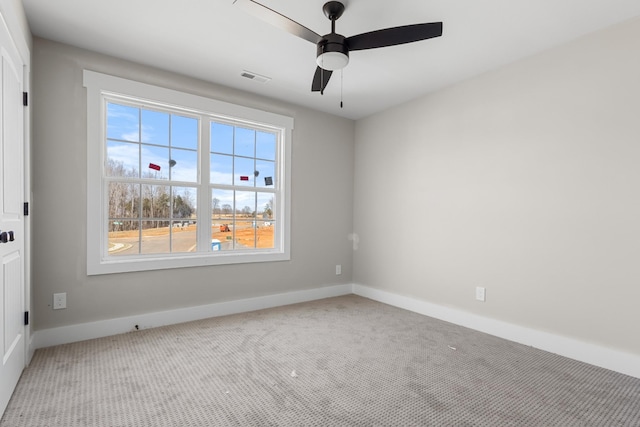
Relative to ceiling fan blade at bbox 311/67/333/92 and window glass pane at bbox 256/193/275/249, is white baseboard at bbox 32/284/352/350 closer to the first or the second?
window glass pane at bbox 256/193/275/249

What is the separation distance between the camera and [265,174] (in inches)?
157

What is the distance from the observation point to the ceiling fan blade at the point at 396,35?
6.52 feet

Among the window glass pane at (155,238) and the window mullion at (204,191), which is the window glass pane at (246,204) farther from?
the window glass pane at (155,238)

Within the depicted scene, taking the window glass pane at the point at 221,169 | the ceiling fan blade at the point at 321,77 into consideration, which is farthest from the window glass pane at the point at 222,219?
the ceiling fan blade at the point at 321,77

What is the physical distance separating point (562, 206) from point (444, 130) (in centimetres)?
138

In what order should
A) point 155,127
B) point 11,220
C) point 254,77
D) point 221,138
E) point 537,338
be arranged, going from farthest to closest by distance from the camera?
point 221,138 → point 254,77 → point 155,127 → point 537,338 → point 11,220

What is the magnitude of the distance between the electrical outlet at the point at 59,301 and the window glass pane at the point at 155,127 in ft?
4.95

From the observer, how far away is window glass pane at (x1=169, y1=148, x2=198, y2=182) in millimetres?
3352

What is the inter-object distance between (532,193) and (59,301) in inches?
159

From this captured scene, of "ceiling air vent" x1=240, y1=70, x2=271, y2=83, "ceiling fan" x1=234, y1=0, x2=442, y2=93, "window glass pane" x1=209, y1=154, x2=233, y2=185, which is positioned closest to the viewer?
"ceiling fan" x1=234, y1=0, x2=442, y2=93

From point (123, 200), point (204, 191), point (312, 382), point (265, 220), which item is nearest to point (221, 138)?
point (204, 191)

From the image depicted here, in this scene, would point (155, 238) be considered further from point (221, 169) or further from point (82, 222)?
point (221, 169)

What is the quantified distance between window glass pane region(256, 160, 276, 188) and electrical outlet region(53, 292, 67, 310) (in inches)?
82.0

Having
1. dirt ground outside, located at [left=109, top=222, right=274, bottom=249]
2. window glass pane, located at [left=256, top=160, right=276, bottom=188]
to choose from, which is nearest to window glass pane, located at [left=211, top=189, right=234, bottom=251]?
dirt ground outside, located at [left=109, top=222, right=274, bottom=249]
